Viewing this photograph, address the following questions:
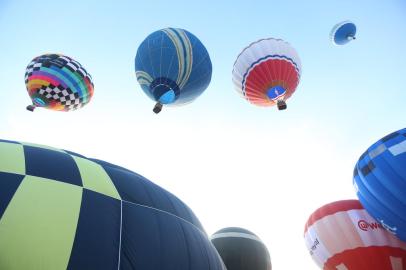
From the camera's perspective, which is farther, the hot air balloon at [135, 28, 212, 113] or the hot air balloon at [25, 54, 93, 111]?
the hot air balloon at [25, 54, 93, 111]

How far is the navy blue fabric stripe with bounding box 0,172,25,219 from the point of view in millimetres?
3334

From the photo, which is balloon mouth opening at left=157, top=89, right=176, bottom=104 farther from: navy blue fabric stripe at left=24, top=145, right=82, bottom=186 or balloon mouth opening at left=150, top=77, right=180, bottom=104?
navy blue fabric stripe at left=24, top=145, right=82, bottom=186

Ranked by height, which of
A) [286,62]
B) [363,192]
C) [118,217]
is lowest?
[363,192]

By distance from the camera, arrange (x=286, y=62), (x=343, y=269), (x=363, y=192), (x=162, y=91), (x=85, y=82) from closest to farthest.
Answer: (x=363, y=192), (x=343, y=269), (x=162, y=91), (x=286, y=62), (x=85, y=82)

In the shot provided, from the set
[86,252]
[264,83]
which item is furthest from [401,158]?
[86,252]

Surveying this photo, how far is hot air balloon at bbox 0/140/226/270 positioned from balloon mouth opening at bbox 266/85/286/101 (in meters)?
6.27

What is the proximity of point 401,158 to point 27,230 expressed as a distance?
6.16 metres

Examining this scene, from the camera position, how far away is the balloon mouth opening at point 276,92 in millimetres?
10133

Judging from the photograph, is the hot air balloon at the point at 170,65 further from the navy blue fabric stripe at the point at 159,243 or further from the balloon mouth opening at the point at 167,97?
the navy blue fabric stripe at the point at 159,243

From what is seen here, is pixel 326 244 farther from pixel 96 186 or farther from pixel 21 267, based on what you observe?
pixel 21 267

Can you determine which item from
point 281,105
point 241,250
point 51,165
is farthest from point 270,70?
point 51,165

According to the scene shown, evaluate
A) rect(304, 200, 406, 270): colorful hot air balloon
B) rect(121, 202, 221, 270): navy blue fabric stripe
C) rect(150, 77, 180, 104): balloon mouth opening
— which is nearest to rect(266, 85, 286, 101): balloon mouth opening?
rect(150, 77, 180, 104): balloon mouth opening

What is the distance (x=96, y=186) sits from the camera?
4168mm

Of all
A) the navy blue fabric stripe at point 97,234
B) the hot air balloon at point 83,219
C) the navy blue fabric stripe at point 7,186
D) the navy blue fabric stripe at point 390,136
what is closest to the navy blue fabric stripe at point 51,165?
the hot air balloon at point 83,219
